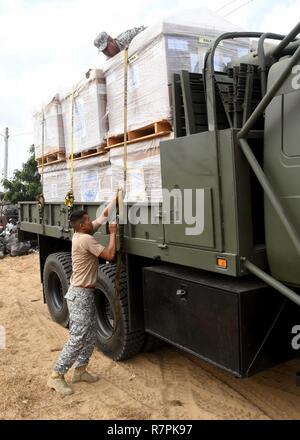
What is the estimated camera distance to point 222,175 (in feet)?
9.56

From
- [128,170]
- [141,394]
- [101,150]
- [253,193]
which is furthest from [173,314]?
[101,150]

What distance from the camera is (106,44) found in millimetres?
4336

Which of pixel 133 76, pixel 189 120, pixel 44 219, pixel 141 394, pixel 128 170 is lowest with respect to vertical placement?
pixel 141 394

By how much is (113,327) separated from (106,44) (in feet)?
9.26

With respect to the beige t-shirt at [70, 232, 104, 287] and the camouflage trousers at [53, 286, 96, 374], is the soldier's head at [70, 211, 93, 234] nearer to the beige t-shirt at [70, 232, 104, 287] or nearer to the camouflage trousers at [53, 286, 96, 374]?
the beige t-shirt at [70, 232, 104, 287]

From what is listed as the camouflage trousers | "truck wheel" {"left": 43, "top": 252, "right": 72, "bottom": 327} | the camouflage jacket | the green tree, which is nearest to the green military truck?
the camouflage trousers

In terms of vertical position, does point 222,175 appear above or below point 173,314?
above

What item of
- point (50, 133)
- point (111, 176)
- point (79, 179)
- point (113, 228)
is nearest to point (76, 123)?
point (79, 179)

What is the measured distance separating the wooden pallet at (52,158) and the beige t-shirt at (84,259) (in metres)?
1.88

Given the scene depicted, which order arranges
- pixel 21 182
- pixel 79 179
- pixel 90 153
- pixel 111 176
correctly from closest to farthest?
pixel 111 176 < pixel 90 153 < pixel 79 179 < pixel 21 182

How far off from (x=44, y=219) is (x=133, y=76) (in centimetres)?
261

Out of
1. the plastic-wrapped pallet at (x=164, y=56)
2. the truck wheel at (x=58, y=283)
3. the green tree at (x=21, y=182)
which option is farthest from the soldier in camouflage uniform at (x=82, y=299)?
the green tree at (x=21, y=182)

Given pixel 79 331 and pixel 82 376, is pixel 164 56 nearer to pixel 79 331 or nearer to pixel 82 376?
pixel 79 331

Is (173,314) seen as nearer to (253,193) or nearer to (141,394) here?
(141,394)
